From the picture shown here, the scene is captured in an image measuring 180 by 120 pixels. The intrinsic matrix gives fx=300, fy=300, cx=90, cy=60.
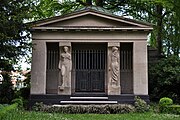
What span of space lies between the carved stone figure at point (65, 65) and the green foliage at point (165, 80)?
7.41 metres

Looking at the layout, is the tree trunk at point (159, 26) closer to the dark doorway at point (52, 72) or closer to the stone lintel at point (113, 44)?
the stone lintel at point (113, 44)

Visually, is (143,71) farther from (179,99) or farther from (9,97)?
(9,97)

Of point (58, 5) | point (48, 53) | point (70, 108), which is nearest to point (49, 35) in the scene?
point (48, 53)

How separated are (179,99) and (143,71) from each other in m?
5.13

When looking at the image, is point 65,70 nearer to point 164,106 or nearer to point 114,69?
point 114,69

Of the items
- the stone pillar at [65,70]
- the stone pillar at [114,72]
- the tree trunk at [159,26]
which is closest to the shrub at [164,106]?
the stone pillar at [114,72]

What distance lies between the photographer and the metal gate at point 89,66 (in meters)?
19.9

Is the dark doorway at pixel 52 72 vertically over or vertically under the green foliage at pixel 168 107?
over

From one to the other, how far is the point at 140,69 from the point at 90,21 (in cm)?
440

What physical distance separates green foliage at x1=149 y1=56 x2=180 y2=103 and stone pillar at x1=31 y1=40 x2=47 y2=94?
8699 millimetres

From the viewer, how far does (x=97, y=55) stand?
66.7 ft

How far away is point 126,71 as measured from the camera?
20156 millimetres

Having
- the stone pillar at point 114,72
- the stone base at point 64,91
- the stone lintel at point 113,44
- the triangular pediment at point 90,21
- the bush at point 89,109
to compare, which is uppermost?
the triangular pediment at point 90,21

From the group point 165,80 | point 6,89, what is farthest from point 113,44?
point 6,89
